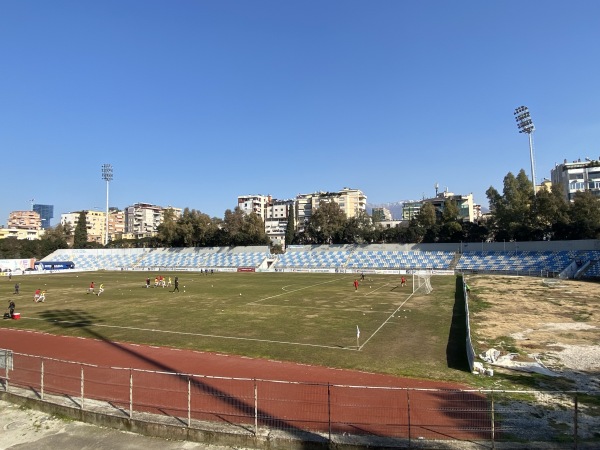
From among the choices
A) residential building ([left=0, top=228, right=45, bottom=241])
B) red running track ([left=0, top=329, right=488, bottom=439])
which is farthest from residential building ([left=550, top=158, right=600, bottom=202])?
residential building ([left=0, top=228, right=45, bottom=241])

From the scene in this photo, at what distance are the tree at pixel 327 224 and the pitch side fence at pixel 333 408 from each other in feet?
260

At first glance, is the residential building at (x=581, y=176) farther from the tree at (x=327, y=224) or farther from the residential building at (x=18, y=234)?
the residential building at (x=18, y=234)

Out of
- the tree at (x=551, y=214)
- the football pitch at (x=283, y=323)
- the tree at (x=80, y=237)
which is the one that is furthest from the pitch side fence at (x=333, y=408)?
the tree at (x=80, y=237)

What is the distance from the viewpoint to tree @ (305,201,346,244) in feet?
302

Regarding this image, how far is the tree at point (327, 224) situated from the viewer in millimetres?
92000

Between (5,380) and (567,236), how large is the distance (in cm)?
7863

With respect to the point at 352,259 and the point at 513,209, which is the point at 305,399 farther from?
the point at 513,209

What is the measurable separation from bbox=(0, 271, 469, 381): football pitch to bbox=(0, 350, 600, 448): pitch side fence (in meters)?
3.17

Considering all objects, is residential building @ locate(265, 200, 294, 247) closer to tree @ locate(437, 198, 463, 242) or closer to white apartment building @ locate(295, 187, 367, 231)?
white apartment building @ locate(295, 187, 367, 231)

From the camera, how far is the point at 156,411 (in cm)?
1067


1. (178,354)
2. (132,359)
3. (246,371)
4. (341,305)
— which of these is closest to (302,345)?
(246,371)

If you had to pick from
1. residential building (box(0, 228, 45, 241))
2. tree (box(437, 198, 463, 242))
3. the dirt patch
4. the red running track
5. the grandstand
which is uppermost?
residential building (box(0, 228, 45, 241))

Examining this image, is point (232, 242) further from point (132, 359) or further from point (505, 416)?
point (505, 416)

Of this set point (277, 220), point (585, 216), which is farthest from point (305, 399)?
point (277, 220)
